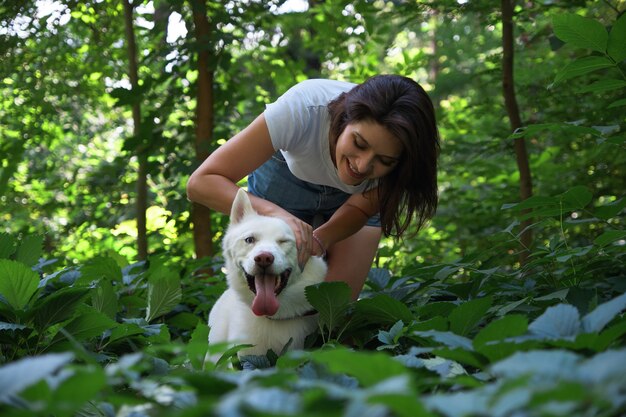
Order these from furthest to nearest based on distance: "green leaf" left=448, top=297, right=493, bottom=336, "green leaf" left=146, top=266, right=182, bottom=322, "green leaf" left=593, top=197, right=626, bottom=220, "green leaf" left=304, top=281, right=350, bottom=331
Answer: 1. "green leaf" left=146, top=266, right=182, bottom=322
2. "green leaf" left=304, top=281, right=350, bottom=331
3. "green leaf" left=593, top=197, right=626, bottom=220
4. "green leaf" left=448, top=297, right=493, bottom=336

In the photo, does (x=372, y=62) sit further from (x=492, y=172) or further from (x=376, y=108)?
(x=376, y=108)

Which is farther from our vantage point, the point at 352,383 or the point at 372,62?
the point at 372,62

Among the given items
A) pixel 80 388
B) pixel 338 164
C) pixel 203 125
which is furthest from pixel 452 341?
pixel 203 125

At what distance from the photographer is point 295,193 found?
13.5ft

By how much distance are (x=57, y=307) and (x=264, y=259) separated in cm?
87

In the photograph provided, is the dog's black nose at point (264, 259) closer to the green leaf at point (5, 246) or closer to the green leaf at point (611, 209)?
the green leaf at point (5, 246)

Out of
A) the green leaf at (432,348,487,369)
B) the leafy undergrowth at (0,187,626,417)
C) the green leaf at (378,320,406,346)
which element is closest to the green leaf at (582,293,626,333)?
the leafy undergrowth at (0,187,626,417)

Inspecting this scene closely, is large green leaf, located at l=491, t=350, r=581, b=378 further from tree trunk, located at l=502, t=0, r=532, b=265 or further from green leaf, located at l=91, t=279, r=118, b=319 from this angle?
tree trunk, located at l=502, t=0, r=532, b=265

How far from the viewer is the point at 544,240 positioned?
5.32 m

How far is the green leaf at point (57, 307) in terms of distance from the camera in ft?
8.54

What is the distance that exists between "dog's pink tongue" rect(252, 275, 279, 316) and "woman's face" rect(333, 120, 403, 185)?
0.61 m

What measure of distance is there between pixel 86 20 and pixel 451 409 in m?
5.58

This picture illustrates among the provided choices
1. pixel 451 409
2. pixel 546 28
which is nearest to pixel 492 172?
pixel 546 28

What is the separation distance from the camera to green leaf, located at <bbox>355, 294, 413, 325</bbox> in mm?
2793
